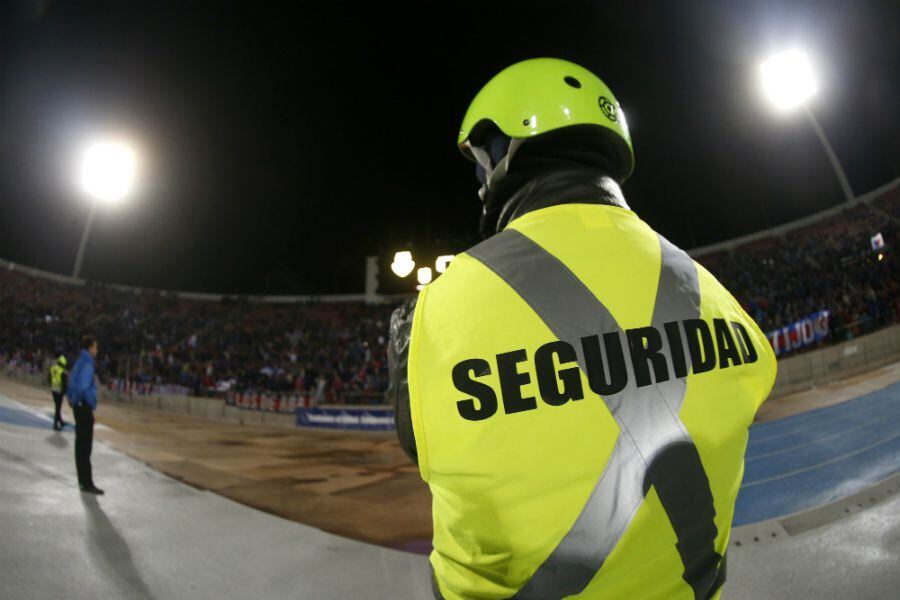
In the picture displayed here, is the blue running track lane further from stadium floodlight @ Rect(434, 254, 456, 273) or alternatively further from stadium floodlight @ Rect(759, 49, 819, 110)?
stadium floodlight @ Rect(759, 49, 819, 110)

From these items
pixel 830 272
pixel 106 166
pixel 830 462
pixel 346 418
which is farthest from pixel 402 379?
pixel 106 166

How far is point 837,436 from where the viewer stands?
218 cm

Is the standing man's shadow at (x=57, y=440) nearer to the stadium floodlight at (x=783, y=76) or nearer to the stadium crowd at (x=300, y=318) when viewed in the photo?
the stadium crowd at (x=300, y=318)

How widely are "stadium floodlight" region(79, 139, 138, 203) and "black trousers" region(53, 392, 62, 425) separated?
7121 millimetres

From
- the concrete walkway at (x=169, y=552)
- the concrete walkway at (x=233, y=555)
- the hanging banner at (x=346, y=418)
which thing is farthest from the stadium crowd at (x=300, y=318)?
the concrete walkway at (x=169, y=552)

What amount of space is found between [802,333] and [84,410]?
9.00 metres

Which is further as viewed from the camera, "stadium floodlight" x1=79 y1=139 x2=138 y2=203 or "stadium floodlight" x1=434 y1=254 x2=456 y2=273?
"stadium floodlight" x1=79 y1=139 x2=138 y2=203

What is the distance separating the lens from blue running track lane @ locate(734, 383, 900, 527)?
5.68ft

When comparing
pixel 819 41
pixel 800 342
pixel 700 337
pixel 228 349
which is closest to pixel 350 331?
pixel 228 349

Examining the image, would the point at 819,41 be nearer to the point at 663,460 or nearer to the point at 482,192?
the point at 482,192

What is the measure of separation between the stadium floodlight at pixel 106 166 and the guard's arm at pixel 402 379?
12.1 meters

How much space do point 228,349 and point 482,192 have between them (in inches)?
726

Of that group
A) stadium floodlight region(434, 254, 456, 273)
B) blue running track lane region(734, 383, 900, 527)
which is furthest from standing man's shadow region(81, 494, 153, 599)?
stadium floodlight region(434, 254, 456, 273)

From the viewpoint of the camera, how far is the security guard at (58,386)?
4.38 m
